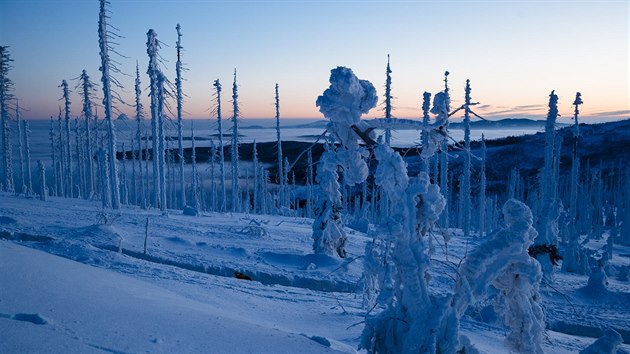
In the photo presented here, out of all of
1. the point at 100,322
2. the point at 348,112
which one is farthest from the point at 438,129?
the point at 100,322

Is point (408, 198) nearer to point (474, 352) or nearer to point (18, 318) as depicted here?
point (474, 352)

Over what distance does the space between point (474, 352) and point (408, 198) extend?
1853mm

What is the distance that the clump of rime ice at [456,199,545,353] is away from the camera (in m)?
4.61

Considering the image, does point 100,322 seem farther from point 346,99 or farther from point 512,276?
point 512,276

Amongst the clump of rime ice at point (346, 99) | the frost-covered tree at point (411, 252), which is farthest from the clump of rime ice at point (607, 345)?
the clump of rime ice at point (346, 99)

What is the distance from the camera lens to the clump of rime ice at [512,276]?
15.1 feet

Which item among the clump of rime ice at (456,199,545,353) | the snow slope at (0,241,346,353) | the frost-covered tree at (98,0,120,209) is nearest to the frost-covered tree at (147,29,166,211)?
the frost-covered tree at (98,0,120,209)

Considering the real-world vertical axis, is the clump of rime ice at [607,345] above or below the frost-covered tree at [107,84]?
below

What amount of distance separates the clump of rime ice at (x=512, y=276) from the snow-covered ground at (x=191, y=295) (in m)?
0.40

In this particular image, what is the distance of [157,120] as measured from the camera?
28.8m

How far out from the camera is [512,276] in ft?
16.1

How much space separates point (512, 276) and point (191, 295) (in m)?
5.72

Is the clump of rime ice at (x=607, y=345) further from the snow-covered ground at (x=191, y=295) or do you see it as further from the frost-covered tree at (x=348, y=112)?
the frost-covered tree at (x=348, y=112)

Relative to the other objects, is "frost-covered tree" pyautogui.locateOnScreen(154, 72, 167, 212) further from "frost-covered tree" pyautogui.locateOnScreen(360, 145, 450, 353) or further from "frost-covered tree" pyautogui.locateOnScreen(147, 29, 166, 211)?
"frost-covered tree" pyautogui.locateOnScreen(360, 145, 450, 353)
